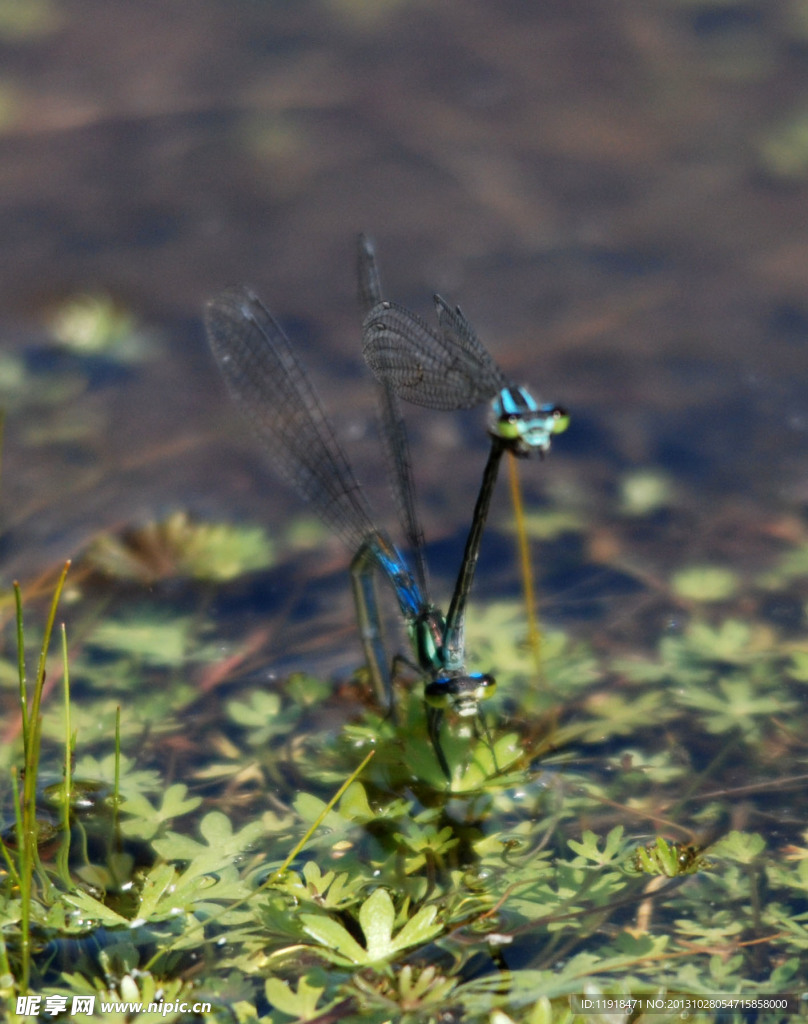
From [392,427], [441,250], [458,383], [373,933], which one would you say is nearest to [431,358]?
[458,383]

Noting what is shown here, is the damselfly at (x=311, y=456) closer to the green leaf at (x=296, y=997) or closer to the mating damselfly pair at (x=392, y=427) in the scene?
the mating damselfly pair at (x=392, y=427)

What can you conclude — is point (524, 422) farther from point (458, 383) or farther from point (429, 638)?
point (429, 638)

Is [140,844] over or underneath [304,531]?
underneath

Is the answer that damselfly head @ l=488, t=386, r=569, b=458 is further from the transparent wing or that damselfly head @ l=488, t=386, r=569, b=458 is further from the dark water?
the dark water

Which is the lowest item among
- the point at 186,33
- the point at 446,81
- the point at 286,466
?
the point at 286,466

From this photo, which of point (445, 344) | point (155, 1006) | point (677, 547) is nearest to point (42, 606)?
point (155, 1006)

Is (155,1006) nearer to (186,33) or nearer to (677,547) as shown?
(677,547)

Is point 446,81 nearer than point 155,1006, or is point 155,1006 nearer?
point 155,1006
